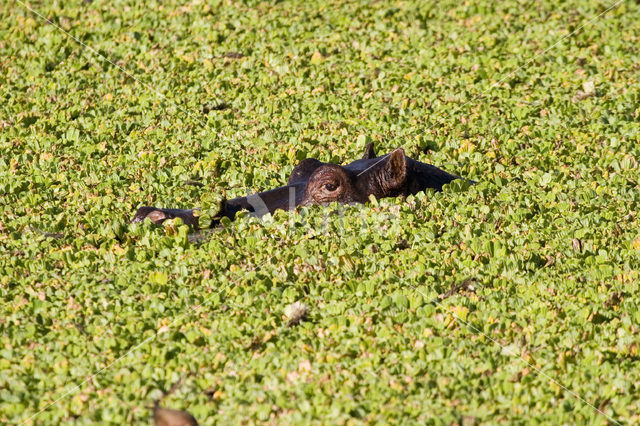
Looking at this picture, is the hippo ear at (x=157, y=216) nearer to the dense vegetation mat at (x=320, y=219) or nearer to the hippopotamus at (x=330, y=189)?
the hippopotamus at (x=330, y=189)

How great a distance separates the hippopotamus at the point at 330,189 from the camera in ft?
23.2

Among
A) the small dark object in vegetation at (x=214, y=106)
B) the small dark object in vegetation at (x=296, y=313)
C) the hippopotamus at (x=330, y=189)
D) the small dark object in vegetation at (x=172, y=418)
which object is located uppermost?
the small dark object in vegetation at (x=214, y=106)

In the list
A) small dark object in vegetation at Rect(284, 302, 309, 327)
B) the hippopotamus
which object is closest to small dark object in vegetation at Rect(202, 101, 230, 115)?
the hippopotamus

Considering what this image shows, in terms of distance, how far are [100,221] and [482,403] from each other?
11.3ft

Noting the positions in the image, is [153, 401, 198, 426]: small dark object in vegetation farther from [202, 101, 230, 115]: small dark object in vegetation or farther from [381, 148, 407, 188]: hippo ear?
[202, 101, 230, 115]: small dark object in vegetation

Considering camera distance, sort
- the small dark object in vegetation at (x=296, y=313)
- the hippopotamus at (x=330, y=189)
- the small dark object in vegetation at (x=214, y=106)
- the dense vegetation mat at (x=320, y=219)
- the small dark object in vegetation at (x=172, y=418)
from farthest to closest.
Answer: the small dark object in vegetation at (x=214, y=106)
the hippopotamus at (x=330, y=189)
the small dark object in vegetation at (x=296, y=313)
the dense vegetation mat at (x=320, y=219)
the small dark object in vegetation at (x=172, y=418)

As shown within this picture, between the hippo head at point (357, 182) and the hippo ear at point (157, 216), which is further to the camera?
the hippo head at point (357, 182)

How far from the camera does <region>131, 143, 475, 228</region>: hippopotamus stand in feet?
23.2

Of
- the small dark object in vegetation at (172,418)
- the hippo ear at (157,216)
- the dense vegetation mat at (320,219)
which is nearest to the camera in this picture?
the small dark object in vegetation at (172,418)

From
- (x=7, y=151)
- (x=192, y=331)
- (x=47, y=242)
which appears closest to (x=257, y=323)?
(x=192, y=331)

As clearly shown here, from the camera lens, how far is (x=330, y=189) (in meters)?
7.09

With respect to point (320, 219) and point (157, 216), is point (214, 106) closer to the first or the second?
point (157, 216)

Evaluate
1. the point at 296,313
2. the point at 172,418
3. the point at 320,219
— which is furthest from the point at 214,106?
the point at 172,418

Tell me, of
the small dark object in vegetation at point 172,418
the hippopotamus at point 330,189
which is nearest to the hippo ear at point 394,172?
the hippopotamus at point 330,189
